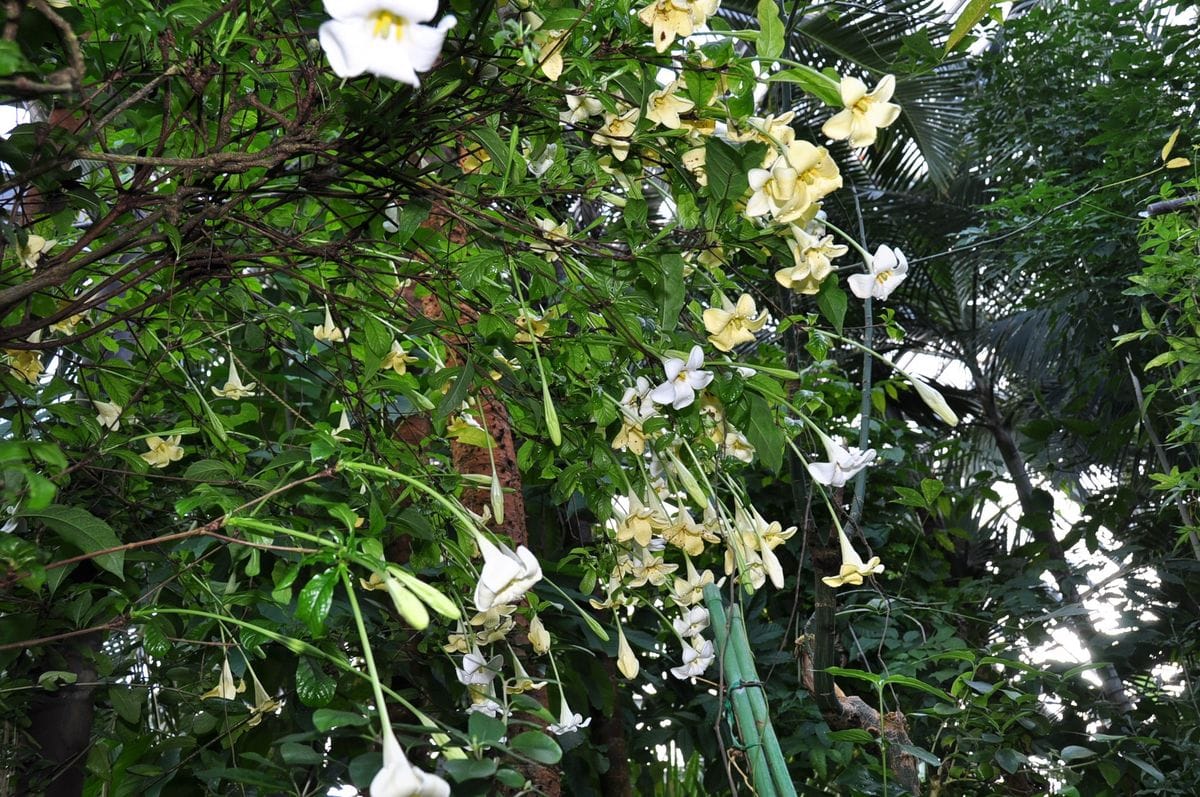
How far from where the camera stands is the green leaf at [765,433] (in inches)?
38.5

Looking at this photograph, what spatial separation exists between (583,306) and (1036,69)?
311 cm

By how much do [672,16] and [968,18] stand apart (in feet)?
0.80

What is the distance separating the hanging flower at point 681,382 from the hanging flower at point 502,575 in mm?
256

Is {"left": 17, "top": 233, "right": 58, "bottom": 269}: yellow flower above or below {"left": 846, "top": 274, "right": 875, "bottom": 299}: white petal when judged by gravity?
above

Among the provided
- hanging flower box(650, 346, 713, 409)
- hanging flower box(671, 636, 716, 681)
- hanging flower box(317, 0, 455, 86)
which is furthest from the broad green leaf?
hanging flower box(671, 636, 716, 681)

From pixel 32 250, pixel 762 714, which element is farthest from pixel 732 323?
pixel 32 250

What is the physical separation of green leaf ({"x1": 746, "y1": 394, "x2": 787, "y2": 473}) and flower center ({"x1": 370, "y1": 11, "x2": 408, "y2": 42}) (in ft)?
1.72

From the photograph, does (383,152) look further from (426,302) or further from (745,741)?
(426,302)

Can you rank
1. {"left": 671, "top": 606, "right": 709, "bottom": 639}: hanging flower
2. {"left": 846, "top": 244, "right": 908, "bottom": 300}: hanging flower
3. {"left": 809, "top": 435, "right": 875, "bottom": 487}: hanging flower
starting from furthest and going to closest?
{"left": 671, "top": 606, "right": 709, "bottom": 639}: hanging flower
{"left": 809, "top": 435, "right": 875, "bottom": 487}: hanging flower
{"left": 846, "top": 244, "right": 908, "bottom": 300}: hanging flower

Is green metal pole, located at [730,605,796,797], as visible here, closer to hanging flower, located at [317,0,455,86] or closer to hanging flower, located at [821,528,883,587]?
hanging flower, located at [821,528,883,587]

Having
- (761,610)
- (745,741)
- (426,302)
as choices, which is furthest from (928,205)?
(745,741)

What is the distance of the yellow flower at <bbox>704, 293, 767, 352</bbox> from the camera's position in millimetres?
958

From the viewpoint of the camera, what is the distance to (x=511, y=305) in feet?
3.36

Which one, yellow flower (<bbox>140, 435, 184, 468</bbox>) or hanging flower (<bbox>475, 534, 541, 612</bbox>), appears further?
yellow flower (<bbox>140, 435, 184, 468</bbox>)
